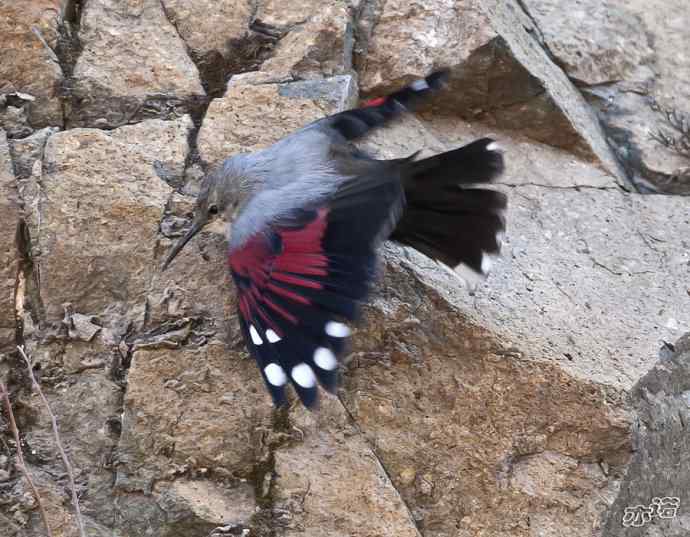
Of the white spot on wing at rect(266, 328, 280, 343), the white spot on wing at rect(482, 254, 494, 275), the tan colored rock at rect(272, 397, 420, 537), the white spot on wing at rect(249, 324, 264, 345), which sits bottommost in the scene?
the tan colored rock at rect(272, 397, 420, 537)

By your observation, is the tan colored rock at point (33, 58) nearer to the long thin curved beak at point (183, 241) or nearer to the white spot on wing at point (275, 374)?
the long thin curved beak at point (183, 241)

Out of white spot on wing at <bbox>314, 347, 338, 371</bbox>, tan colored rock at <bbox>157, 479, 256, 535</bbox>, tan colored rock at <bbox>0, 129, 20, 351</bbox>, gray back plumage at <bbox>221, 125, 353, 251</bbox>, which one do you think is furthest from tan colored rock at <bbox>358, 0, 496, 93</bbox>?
tan colored rock at <bbox>157, 479, 256, 535</bbox>

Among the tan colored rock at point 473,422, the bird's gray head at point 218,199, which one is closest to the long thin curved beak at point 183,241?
the bird's gray head at point 218,199

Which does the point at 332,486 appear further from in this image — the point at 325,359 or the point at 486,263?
the point at 486,263

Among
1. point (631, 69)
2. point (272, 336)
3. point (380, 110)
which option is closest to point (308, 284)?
point (272, 336)

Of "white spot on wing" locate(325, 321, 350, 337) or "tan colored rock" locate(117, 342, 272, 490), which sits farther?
"tan colored rock" locate(117, 342, 272, 490)

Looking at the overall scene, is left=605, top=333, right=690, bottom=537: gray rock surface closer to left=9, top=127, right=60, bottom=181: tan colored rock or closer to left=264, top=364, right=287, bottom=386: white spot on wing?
left=264, top=364, right=287, bottom=386: white spot on wing
